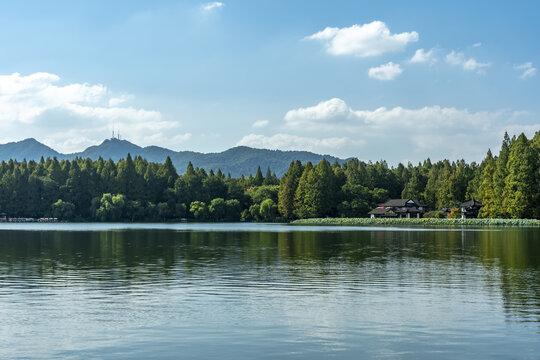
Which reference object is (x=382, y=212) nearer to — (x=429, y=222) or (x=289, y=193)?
(x=429, y=222)

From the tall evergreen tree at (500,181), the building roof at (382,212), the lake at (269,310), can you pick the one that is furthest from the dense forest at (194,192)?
the lake at (269,310)

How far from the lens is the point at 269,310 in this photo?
776 inches

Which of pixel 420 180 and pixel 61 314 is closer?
pixel 61 314

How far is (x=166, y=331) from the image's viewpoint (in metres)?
16.6

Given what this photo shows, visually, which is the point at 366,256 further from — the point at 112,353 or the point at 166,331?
the point at 112,353

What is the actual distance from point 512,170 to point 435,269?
9906cm

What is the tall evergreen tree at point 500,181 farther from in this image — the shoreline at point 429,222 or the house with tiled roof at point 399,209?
the house with tiled roof at point 399,209

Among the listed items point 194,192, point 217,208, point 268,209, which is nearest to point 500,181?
point 268,209

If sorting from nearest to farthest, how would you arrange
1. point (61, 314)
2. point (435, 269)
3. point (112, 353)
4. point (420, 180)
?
point (112, 353)
point (61, 314)
point (435, 269)
point (420, 180)

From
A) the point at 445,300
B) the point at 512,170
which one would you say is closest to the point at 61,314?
the point at 445,300

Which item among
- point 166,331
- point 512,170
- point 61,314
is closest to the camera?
point 166,331

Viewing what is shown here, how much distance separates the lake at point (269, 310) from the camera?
14.7 m

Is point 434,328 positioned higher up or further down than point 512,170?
further down

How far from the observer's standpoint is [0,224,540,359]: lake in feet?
48.2
